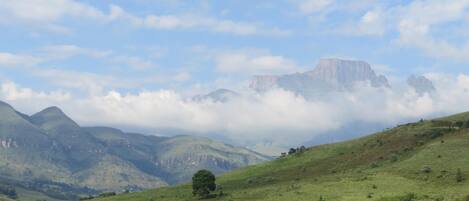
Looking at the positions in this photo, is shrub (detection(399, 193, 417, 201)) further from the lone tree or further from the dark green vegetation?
the lone tree

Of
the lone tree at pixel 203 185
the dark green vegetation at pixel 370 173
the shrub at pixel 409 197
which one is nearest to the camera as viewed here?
the shrub at pixel 409 197

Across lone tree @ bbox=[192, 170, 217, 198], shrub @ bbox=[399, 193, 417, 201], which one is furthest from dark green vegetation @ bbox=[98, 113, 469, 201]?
lone tree @ bbox=[192, 170, 217, 198]

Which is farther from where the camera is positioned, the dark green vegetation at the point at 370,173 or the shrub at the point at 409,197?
the dark green vegetation at the point at 370,173

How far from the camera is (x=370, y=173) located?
3868 inches

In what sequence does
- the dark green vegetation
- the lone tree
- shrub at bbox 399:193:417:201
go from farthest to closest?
the lone tree < the dark green vegetation < shrub at bbox 399:193:417:201

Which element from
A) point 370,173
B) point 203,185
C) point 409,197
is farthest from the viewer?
point 203,185

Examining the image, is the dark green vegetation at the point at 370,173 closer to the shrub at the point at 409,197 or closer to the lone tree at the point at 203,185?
the shrub at the point at 409,197

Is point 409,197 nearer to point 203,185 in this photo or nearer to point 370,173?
point 370,173

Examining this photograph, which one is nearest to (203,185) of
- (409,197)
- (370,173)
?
(370,173)

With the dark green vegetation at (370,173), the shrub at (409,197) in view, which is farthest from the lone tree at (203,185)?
the shrub at (409,197)

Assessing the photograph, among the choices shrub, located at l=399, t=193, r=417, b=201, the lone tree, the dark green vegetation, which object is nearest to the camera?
shrub, located at l=399, t=193, r=417, b=201

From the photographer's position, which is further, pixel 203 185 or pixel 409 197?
pixel 203 185

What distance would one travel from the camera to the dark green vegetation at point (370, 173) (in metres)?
78.6

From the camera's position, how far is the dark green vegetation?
78.6 metres
